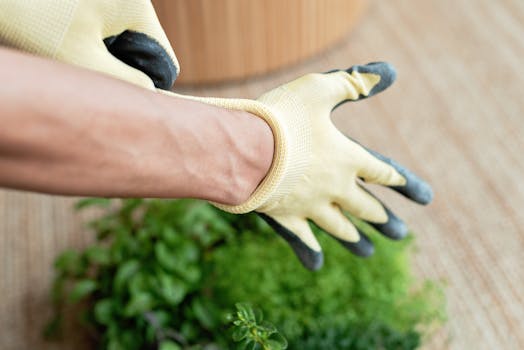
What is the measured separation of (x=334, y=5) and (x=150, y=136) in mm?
1375

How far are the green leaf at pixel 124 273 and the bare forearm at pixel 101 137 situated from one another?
559 millimetres

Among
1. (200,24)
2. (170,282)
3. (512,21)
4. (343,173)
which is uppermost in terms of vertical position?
(512,21)

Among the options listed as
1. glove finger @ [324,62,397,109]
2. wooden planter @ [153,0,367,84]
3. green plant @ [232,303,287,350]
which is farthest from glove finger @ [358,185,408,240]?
wooden planter @ [153,0,367,84]

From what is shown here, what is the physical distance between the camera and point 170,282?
112cm

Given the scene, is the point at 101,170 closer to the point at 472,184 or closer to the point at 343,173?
the point at 343,173

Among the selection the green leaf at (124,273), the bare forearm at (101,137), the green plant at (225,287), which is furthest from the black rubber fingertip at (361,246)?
the green leaf at (124,273)

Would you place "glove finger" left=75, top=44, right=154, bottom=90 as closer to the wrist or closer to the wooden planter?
the wrist

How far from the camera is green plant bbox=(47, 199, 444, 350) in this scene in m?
1.03

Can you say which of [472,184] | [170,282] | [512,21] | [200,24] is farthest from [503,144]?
[170,282]

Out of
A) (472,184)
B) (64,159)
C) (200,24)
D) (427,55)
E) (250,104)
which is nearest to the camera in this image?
(64,159)

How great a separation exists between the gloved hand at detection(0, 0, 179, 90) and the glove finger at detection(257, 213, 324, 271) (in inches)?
8.5

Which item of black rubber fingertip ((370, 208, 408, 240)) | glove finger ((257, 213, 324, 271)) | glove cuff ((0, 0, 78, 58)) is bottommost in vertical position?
glove finger ((257, 213, 324, 271))

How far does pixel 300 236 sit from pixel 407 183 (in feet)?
0.50

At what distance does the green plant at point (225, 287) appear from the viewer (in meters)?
1.03
